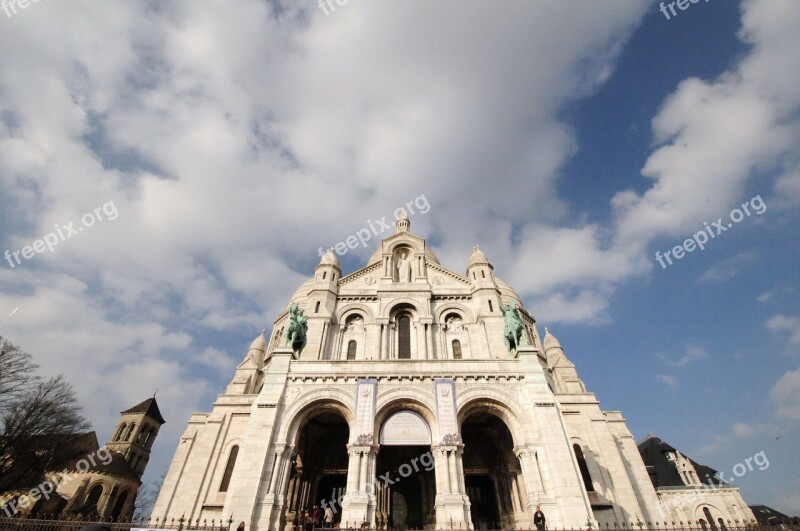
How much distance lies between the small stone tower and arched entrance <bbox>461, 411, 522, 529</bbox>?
4191cm

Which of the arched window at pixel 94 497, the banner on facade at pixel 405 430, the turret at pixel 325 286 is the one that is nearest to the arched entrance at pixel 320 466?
the banner on facade at pixel 405 430

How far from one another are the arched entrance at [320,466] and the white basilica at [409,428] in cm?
7

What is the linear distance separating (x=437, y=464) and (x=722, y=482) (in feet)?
103

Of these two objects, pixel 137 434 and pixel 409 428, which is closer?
pixel 409 428

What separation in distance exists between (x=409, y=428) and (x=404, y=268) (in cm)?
1413

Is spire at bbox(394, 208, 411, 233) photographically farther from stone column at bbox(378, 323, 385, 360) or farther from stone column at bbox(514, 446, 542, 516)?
stone column at bbox(514, 446, 542, 516)

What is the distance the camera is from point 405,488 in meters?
19.2

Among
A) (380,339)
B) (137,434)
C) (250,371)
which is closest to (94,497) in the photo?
(137,434)

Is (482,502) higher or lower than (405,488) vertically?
lower

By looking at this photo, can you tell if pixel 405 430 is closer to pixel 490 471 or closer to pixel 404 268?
pixel 490 471

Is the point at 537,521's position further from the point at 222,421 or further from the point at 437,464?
the point at 222,421

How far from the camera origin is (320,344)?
22703 millimetres

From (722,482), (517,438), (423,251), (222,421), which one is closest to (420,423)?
(517,438)

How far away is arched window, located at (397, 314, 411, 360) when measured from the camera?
77.8 feet
